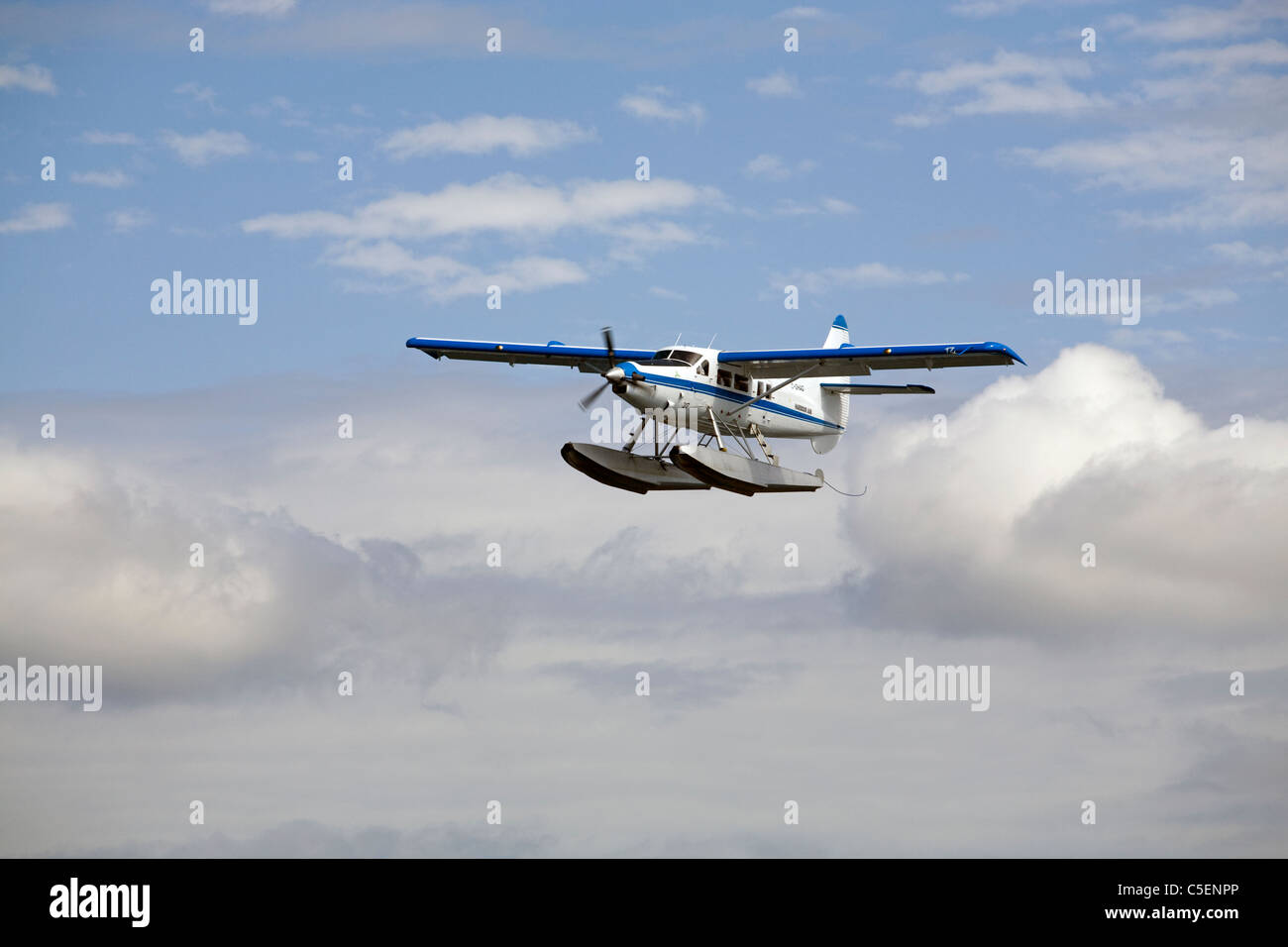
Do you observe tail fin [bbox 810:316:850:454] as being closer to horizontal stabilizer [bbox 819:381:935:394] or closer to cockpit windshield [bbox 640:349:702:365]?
horizontal stabilizer [bbox 819:381:935:394]

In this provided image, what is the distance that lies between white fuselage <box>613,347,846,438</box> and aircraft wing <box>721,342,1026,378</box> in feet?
1.49

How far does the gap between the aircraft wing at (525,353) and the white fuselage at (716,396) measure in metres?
2.58

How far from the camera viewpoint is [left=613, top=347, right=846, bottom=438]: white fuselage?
38.7 metres

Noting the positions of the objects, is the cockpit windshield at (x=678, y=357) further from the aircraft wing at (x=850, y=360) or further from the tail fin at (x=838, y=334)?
the tail fin at (x=838, y=334)

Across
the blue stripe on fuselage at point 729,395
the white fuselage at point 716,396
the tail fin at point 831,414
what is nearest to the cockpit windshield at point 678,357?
the white fuselage at point 716,396

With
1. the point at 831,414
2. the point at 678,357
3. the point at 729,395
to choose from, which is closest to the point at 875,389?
the point at 831,414

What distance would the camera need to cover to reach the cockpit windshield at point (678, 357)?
130 feet

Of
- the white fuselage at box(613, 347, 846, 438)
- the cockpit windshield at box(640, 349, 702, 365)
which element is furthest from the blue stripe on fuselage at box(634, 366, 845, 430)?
the cockpit windshield at box(640, 349, 702, 365)

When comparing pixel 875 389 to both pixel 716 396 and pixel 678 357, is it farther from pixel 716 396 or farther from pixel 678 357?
pixel 678 357
